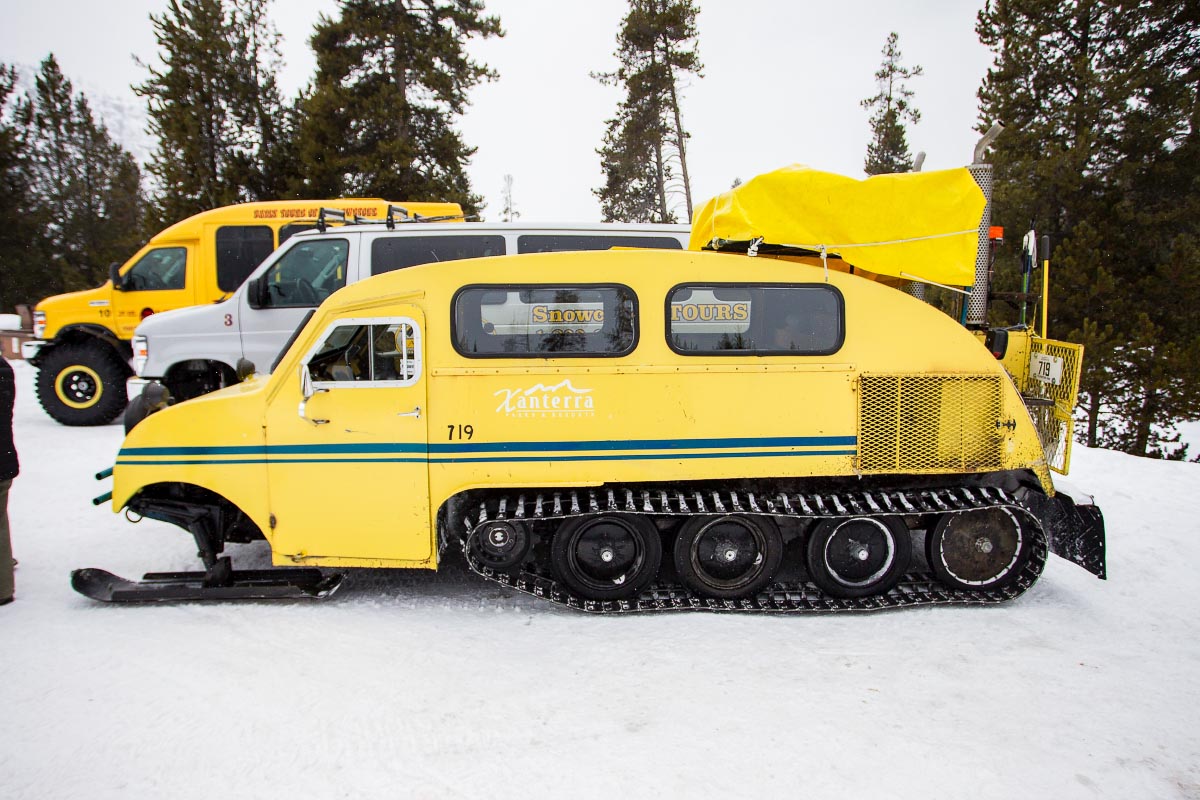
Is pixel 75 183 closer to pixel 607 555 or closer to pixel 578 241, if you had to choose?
pixel 578 241

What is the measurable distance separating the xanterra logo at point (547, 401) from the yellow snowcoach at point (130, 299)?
704 cm

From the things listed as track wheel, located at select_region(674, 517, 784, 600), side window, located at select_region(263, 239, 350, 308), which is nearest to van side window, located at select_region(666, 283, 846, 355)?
track wheel, located at select_region(674, 517, 784, 600)

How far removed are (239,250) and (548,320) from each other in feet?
27.4

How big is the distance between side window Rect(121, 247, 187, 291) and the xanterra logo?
9.00 metres

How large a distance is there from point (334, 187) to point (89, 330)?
11604mm

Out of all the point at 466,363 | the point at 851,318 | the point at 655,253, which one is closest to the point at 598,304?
the point at 655,253

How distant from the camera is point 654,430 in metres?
5.31

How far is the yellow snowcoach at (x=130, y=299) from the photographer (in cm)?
1146

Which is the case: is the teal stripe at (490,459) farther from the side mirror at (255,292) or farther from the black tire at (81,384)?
the black tire at (81,384)

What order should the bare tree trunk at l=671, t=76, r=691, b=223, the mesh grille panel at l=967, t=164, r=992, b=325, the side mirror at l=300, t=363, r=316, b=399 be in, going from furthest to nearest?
the bare tree trunk at l=671, t=76, r=691, b=223, the mesh grille panel at l=967, t=164, r=992, b=325, the side mirror at l=300, t=363, r=316, b=399

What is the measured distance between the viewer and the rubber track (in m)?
5.25

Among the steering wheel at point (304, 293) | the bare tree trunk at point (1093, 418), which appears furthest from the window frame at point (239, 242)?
the bare tree trunk at point (1093, 418)

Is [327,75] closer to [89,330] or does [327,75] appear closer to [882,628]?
[89,330]

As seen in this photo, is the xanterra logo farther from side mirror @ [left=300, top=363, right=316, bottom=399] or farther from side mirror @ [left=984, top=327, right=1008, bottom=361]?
side mirror @ [left=984, top=327, right=1008, bottom=361]
